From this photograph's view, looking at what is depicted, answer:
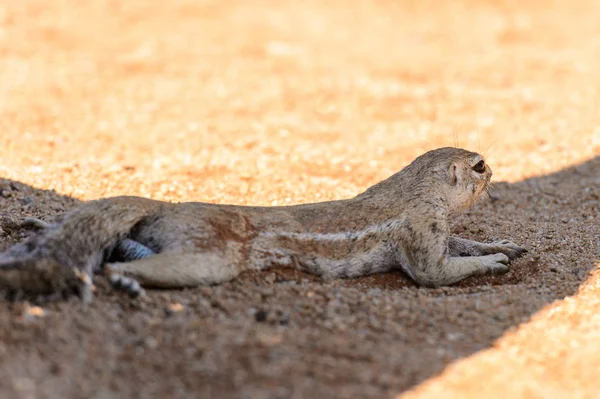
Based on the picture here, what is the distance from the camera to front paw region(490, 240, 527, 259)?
6953mm

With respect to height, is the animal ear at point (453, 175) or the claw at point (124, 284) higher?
the animal ear at point (453, 175)

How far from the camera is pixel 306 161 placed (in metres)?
9.88

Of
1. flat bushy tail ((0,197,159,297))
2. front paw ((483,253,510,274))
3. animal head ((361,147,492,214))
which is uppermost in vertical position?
animal head ((361,147,492,214))

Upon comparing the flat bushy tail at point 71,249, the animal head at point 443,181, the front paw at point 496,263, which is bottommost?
the front paw at point 496,263

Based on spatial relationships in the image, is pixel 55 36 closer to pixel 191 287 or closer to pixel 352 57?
pixel 352 57

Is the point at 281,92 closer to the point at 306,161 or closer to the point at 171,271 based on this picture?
the point at 306,161

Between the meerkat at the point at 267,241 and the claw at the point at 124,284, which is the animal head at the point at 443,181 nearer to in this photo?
the meerkat at the point at 267,241

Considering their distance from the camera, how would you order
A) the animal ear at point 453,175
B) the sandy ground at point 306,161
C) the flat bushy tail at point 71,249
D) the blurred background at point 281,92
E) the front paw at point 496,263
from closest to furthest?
1. the sandy ground at point 306,161
2. the flat bushy tail at point 71,249
3. the front paw at point 496,263
4. the animal ear at point 453,175
5. the blurred background at point 281,92

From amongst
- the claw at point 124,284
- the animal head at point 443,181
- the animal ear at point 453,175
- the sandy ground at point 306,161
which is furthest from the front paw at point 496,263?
the claw at point 124,284

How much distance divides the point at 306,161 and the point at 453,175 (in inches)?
131

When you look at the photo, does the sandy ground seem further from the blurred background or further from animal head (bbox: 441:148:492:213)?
animal head (bbox: 441:148:492:213)

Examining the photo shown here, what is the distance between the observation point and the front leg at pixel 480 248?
274 inches

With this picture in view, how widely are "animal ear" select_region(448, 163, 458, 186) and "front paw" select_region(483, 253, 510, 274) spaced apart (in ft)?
2.31

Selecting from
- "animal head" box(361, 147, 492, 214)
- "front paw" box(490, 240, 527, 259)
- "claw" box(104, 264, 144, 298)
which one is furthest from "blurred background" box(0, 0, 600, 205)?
"claw" box(104, 264, 144, 298)
